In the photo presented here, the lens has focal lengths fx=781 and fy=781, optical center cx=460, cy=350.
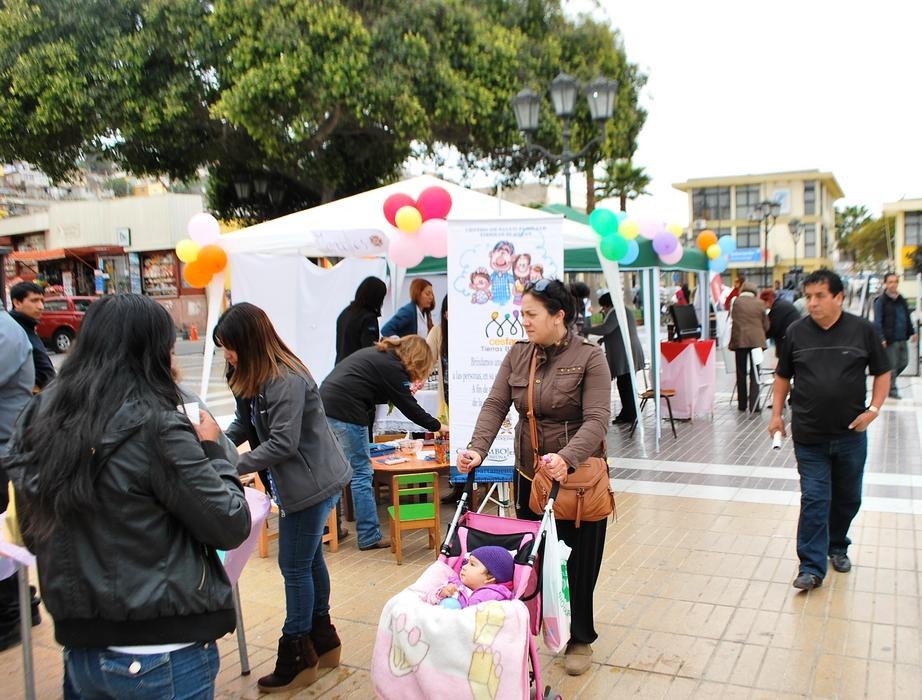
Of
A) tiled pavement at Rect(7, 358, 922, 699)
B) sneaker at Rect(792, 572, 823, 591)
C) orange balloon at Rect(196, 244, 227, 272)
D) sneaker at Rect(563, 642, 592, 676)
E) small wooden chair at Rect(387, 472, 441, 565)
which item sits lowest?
tiled pavement at Rect(7, 358, 922, 699)

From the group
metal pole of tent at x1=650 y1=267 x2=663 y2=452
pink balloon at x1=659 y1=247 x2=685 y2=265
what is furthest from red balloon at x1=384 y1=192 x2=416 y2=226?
metal pole of tent at x1=650 y1=267 x2=663 y2=452

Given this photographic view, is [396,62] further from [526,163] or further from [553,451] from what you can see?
[553,451]

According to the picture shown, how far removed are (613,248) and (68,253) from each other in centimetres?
3050

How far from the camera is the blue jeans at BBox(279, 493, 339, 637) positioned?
338cm

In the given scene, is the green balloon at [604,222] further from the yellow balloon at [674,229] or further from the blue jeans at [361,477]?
the blue jeans at [361,477]

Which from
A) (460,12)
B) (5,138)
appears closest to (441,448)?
Result: (460,12)

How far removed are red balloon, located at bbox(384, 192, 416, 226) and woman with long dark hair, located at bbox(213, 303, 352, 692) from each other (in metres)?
3.78

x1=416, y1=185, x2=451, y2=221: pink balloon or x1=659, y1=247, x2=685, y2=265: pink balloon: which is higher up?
x1=416, y1=185, x2=451, y2=221: pink balloon

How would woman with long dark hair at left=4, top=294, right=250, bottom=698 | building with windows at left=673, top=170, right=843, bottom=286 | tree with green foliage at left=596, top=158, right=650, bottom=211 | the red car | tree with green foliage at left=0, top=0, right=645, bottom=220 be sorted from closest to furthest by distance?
woman with long dark hair at left=4, top=294, right=250, bottom=698
tree with green foliage at left=0, top=0, right=645, bottom=220
the red car
tree with green foliage at left=596, top=158, right=650, bottom=211
building with windows at left=673, top=170, right=843, bottom=286

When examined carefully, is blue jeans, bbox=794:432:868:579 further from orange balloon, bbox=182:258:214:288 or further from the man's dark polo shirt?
orange balloon, bbox=182:258:214:288

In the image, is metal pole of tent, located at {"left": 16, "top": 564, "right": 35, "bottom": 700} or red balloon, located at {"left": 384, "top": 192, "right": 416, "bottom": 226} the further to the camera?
red balloon, located at {"left": 384, "top": 192, "right": 416, "bottom": 226}

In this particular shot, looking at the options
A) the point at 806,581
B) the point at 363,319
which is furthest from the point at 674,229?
the point at 806,581

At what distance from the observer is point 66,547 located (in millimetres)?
1875

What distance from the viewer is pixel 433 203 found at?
7039 millimetres
